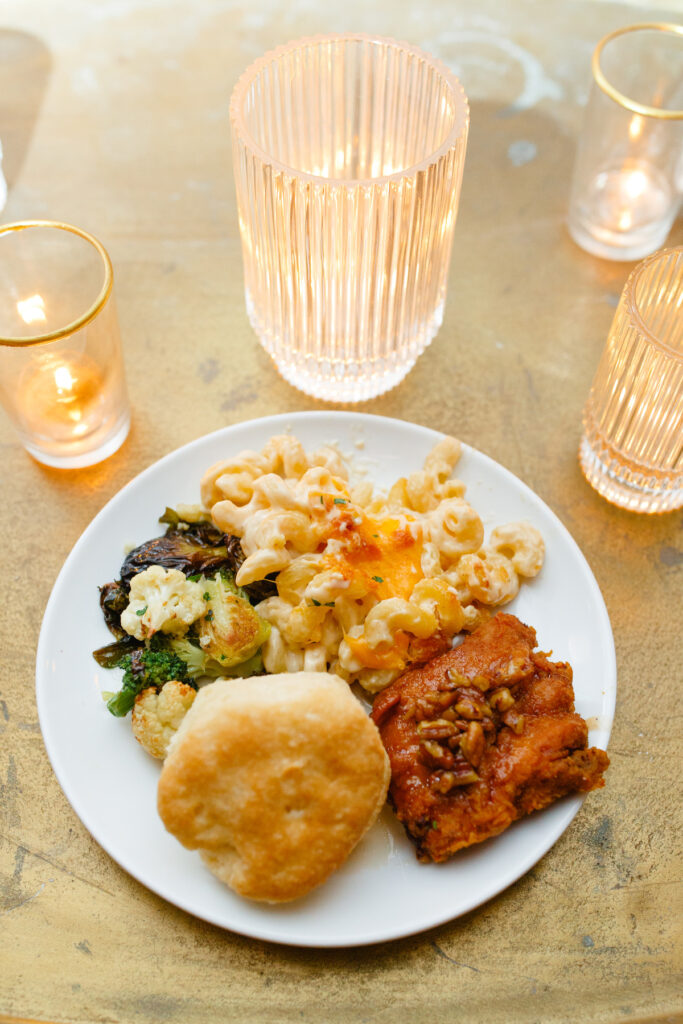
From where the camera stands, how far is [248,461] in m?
2.02

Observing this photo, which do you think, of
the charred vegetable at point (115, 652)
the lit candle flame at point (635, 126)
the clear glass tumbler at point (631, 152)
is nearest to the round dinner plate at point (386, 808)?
the charred vegetable at point (115, 652)

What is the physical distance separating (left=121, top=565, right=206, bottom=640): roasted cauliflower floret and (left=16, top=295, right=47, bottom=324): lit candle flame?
828mm

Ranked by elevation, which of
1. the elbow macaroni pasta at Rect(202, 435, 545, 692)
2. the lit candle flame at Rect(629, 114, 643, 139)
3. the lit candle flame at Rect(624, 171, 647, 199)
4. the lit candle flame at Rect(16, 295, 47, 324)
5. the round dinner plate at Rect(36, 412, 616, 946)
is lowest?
the round dinner plate at Rect(36, 412, 616, 946)

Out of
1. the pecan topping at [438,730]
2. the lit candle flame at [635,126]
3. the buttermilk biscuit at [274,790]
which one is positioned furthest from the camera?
the lit candle flame at [635,126]

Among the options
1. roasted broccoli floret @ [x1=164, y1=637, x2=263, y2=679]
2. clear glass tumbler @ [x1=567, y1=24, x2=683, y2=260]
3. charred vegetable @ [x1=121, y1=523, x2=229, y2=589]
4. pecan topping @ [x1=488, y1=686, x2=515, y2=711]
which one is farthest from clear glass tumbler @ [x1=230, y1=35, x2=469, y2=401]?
pecan topping @ [x1=488, y1=686, x2=515, y2=711]

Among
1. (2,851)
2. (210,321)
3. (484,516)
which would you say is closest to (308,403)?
(210,321)

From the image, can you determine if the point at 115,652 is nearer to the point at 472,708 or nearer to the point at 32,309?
the point at 472,708

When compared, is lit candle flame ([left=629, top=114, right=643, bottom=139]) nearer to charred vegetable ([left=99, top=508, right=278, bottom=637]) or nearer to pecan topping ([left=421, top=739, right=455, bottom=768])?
charred vegetable ([left=99, top=508, right=278, bottom=637])

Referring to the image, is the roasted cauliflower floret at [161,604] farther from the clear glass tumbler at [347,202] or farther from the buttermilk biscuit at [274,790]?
the clear glass tumbler at [347,202]

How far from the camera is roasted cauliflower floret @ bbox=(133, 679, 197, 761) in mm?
1737

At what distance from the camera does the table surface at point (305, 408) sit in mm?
1689

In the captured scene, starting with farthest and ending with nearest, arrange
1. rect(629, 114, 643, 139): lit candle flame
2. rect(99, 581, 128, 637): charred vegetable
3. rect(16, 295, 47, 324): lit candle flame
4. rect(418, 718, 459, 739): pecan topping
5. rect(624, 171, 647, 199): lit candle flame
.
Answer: rect(624, 171, 647, 199): lit candle flame → rect(629, 114, 643, 139): lit candle flame → rect(16, 295, 47, 324): lit candle flame → rect(99, 581, 128, 637): charred vegetable → rect(418, 718, 459, 739): pecan topping

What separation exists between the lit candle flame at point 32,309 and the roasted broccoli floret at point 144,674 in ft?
3.19

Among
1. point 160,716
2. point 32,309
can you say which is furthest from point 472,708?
point 32,309
